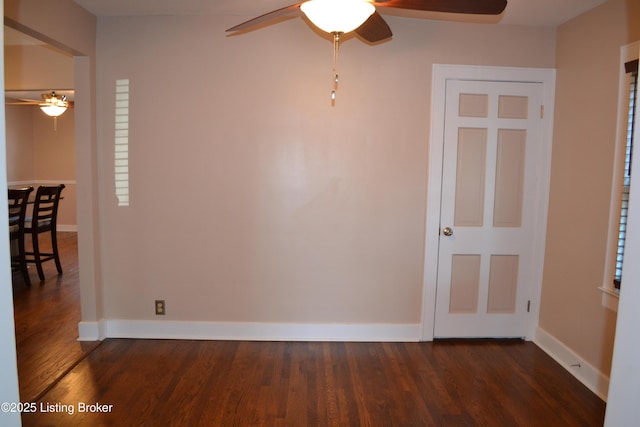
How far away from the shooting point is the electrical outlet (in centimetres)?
325

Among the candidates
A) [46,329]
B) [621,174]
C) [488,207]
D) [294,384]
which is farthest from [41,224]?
[621,174]

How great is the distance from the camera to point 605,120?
8.42 feet

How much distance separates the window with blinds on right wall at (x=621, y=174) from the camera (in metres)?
2.37

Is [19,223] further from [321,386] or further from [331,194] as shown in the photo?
[321,386]

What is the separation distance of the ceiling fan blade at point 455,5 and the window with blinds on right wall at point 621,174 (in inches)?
45.6

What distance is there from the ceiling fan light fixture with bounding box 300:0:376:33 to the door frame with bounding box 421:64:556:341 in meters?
1.52

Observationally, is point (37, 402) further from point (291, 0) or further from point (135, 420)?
point (291, 0)

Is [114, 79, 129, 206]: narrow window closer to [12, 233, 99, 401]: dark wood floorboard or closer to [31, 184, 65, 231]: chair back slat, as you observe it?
[12, 233, 99, 401]: dark wood floorboard

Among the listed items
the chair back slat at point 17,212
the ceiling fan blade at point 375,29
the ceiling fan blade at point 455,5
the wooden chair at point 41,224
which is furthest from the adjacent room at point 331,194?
the wooden chair at point 41,224

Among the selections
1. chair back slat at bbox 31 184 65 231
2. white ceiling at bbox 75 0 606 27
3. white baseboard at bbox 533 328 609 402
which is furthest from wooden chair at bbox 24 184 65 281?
white baseboard at bbox 533 328 609 402

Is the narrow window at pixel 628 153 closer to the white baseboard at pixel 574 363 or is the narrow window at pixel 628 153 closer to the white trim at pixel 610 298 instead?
the white trim at pixel 610 298

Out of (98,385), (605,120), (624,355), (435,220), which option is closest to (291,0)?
(435,220)

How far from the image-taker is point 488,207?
10.6 ft

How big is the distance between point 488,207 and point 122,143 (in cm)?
297
